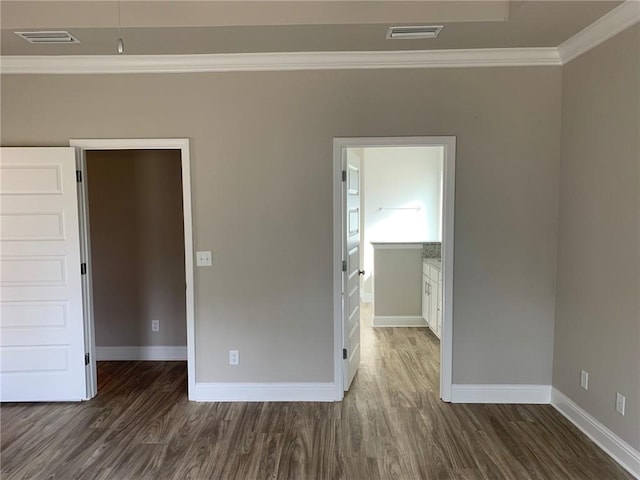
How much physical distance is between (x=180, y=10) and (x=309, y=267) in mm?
1904

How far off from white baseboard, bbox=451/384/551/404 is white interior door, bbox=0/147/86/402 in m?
2.96

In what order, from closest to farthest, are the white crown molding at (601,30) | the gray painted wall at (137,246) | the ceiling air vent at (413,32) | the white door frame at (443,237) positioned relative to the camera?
1. the white crown molding at (601,30)
2. the ceiling air vent at (413,32)
3. the white door frame at (443,237)
4. the gray painted wall at (137,246)

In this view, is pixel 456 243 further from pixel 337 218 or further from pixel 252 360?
pixel 252 360

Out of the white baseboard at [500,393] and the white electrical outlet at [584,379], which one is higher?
the white electrical outlet at [584,379]

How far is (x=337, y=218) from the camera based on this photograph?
122 inches

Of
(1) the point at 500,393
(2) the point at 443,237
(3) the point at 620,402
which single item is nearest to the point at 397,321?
(1) the point at 500,393

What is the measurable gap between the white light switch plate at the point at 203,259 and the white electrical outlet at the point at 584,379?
109 inches

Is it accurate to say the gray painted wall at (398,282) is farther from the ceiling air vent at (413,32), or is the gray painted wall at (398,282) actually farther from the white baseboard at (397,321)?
the ceiling air vent at (413,32)

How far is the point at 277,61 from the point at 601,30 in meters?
2.09

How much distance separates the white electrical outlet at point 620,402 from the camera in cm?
241

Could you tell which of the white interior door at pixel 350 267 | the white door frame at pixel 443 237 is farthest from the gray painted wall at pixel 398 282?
the white door frame at pixel 443 237

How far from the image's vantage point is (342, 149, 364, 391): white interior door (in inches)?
125

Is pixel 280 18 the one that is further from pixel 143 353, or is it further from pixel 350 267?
pixel 143 353

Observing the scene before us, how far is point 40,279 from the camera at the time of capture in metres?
3.12
